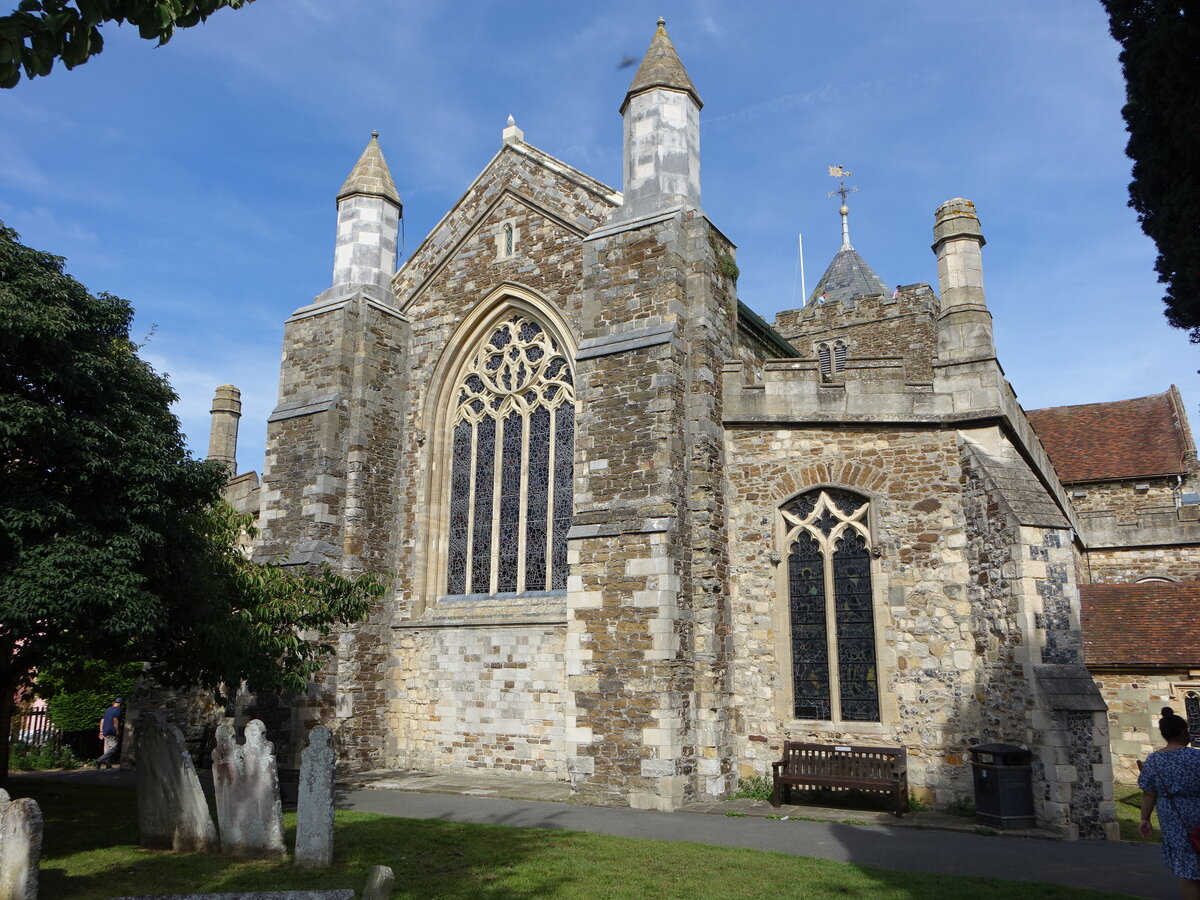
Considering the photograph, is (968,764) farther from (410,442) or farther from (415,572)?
(410,442)

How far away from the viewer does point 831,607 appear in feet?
38.3

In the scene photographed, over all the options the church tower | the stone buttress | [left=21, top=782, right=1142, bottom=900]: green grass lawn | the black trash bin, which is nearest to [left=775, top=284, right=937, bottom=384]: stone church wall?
the church tower

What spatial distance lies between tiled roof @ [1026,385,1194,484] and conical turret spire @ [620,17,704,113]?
15.6 metres

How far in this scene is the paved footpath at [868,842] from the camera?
7492 millimetres

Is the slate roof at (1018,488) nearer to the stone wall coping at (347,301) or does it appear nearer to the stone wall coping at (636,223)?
the stone wall coping at (636,223)

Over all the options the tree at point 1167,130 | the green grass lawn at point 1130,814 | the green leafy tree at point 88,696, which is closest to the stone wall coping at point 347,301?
the green leafy tree at point 88,696

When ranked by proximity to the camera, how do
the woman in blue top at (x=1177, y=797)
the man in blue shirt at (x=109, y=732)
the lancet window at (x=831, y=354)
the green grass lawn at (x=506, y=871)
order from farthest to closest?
1. the lancet window at (x=831, y=354)
2. the man in blue shirt at (x=109, y=732)
3. the green grass lawn at (x=506, y=871)
4. the woman in blue top at (x=1177, y=797)

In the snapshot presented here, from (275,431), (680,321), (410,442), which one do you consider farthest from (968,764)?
(275,431)

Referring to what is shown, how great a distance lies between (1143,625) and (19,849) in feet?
53.3

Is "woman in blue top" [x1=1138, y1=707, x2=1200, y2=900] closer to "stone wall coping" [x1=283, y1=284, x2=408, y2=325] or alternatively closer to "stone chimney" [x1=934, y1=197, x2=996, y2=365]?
"stone chimney" [x1=934, y1=197, x2=996, y2=365]

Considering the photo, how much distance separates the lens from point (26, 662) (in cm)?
870

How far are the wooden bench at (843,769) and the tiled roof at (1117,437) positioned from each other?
15.6m

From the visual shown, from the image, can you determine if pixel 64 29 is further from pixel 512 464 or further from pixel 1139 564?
pixel 1139 564

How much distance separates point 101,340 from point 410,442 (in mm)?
7118
